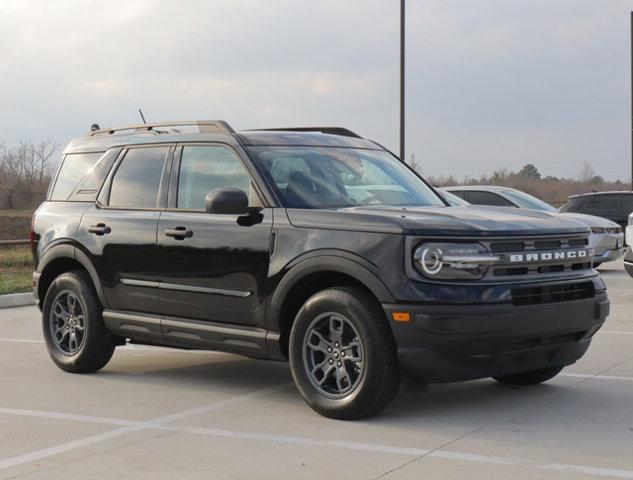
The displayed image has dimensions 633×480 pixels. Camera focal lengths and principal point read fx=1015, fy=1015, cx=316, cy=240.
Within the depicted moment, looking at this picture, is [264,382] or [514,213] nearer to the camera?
[514,213]

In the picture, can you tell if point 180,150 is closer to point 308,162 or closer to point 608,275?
point 308,162

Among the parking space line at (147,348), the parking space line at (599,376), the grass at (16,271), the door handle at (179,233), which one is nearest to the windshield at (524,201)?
the grass at (16,271)

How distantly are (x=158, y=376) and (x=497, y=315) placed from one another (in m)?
3.31

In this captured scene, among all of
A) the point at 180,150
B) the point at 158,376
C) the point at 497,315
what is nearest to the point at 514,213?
the point at 497,315

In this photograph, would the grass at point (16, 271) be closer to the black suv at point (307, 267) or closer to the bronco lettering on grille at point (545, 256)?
the black suv at point (307, 267)

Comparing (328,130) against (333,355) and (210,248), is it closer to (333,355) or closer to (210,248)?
(210,248)

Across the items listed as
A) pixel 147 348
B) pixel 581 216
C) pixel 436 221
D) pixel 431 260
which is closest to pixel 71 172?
pixel 147 348

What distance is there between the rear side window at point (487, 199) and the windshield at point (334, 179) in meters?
9.86

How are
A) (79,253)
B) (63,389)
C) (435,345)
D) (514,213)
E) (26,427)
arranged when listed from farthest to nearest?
(79,253) < (63,389) < (514,213) < (26,427) < (435,345)

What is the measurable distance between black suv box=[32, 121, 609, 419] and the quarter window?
0.5 inches

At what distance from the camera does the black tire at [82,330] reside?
26.6 ft

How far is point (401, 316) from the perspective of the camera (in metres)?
6.00

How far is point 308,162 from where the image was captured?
7266 mm

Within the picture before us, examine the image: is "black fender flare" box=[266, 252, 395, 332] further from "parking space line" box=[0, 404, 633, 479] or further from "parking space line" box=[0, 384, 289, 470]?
"parking space line" box=[0, 404, 633, 479]
